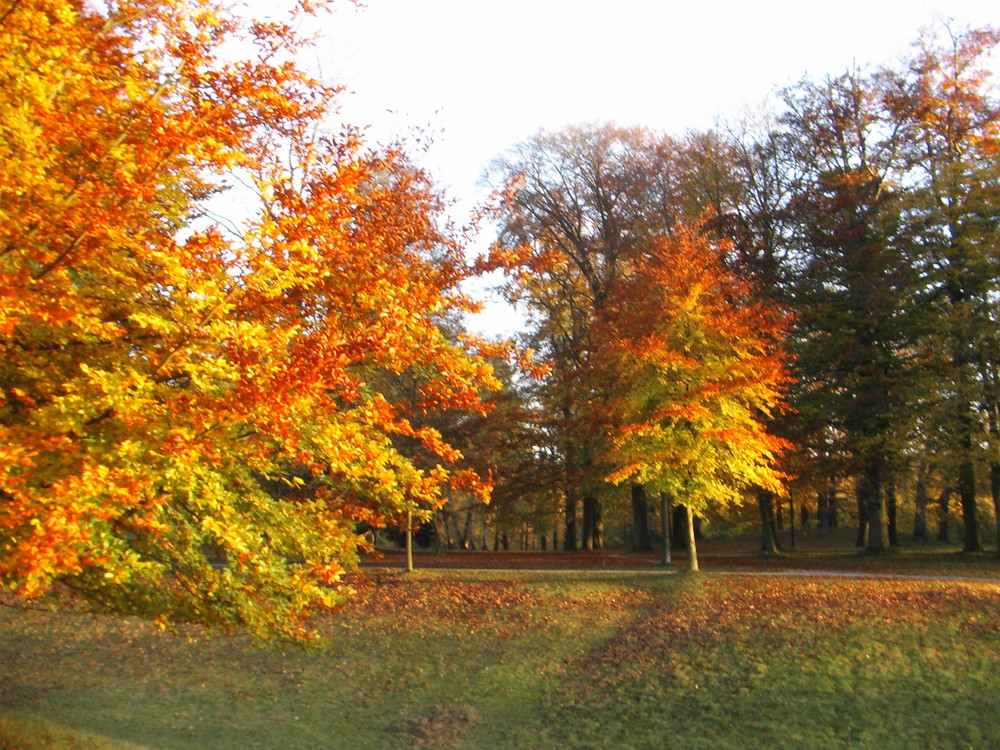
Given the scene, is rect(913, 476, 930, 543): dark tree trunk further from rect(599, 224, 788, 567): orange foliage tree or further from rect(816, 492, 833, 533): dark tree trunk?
rect(599, 224, 788, 567): orange foliage tree

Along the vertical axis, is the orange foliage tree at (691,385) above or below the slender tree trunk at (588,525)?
above

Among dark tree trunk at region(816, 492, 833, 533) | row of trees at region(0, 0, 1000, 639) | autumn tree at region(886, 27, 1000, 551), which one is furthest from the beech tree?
row of trees at region(0, 0, 1000, 639)

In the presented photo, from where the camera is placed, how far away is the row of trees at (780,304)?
1880 cm

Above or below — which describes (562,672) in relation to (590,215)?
below

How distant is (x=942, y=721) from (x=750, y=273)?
55.8ft

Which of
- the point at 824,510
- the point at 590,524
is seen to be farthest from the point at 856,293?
the point at 824,510

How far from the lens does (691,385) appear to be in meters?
18.7

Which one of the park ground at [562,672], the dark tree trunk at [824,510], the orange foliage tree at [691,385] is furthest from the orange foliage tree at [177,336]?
the dark tree trunk at [824,510]

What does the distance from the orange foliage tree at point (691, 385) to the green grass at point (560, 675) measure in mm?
2608

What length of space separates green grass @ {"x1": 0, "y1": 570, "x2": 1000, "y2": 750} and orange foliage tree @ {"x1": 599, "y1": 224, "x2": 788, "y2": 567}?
103 inches

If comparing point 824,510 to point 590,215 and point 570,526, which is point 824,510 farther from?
point 590,215

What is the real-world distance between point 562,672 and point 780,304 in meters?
14.9

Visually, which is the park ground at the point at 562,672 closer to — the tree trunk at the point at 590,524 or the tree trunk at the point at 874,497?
the tree trunk at the point at 874,497

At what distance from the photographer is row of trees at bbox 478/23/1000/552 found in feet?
61.7
